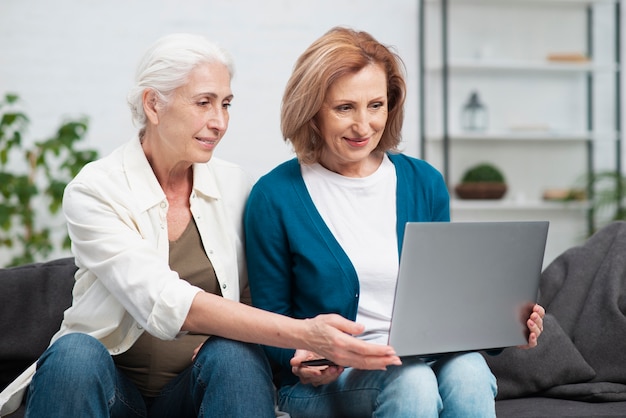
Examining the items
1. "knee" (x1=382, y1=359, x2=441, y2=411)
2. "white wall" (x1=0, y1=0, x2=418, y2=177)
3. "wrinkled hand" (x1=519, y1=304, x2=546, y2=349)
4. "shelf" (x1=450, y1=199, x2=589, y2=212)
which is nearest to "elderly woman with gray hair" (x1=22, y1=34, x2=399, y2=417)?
"knee" (x1=382, y1=359, x2=441, y2=411)

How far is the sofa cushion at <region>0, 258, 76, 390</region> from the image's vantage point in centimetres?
201

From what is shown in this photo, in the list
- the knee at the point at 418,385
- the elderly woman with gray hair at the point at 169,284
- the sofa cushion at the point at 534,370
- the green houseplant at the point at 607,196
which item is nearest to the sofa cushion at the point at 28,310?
the elderly woman with gray hair at the point at 169,284

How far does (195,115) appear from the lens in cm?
176

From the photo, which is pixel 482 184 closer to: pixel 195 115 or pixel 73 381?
pixel 195 115

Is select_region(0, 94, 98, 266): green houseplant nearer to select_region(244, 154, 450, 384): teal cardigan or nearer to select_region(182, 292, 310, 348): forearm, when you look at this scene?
select_region(244, 154, 450, 384): teal cardigan

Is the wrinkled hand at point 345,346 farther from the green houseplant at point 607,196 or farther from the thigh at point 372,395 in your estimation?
the green houseplant at point 607,196

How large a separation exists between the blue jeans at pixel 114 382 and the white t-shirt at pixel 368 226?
0.30 metres

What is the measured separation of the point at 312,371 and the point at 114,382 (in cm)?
38

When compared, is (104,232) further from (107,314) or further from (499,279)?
(499,279)

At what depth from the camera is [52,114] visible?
4297 millimetres

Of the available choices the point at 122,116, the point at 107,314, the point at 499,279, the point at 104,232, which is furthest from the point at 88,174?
the point at 122,116

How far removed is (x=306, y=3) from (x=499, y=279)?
319 centimetres

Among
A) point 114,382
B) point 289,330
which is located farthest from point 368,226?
point 114,382

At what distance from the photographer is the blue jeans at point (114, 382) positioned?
1448 millimetres
